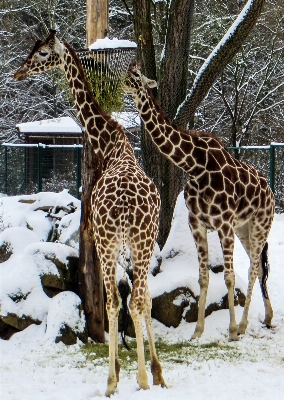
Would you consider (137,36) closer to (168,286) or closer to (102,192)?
(168,286)

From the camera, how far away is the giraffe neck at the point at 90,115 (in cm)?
670

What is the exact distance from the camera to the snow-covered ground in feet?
18.7

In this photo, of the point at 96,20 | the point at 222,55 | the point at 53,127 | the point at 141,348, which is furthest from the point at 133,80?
the point at 53,127

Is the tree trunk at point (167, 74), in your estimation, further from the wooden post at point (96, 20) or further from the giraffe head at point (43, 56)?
the giraffe head at point (43, 56)

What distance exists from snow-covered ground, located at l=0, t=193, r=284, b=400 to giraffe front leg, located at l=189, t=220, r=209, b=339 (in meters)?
0.17

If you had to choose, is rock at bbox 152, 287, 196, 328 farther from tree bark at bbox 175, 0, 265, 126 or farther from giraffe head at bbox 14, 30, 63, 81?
giraffe head at bbox 14, 30, 63, 81

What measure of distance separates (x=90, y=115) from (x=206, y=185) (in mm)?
1575

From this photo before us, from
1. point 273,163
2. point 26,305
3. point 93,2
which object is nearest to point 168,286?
point 26,305

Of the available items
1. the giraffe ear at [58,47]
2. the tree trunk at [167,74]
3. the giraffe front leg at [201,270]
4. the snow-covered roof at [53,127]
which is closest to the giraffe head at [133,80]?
the giraffe ear at [58,47]

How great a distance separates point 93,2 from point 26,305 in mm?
3588

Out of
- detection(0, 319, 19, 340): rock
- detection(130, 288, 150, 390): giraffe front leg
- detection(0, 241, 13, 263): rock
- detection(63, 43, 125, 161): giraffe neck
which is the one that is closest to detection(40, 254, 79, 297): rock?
detection(0, 319, 19, 340): rock

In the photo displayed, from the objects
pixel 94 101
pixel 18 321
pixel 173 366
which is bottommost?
pixel 173 366

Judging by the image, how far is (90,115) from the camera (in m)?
6.77

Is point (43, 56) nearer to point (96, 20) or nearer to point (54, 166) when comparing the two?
point (96, 20)
